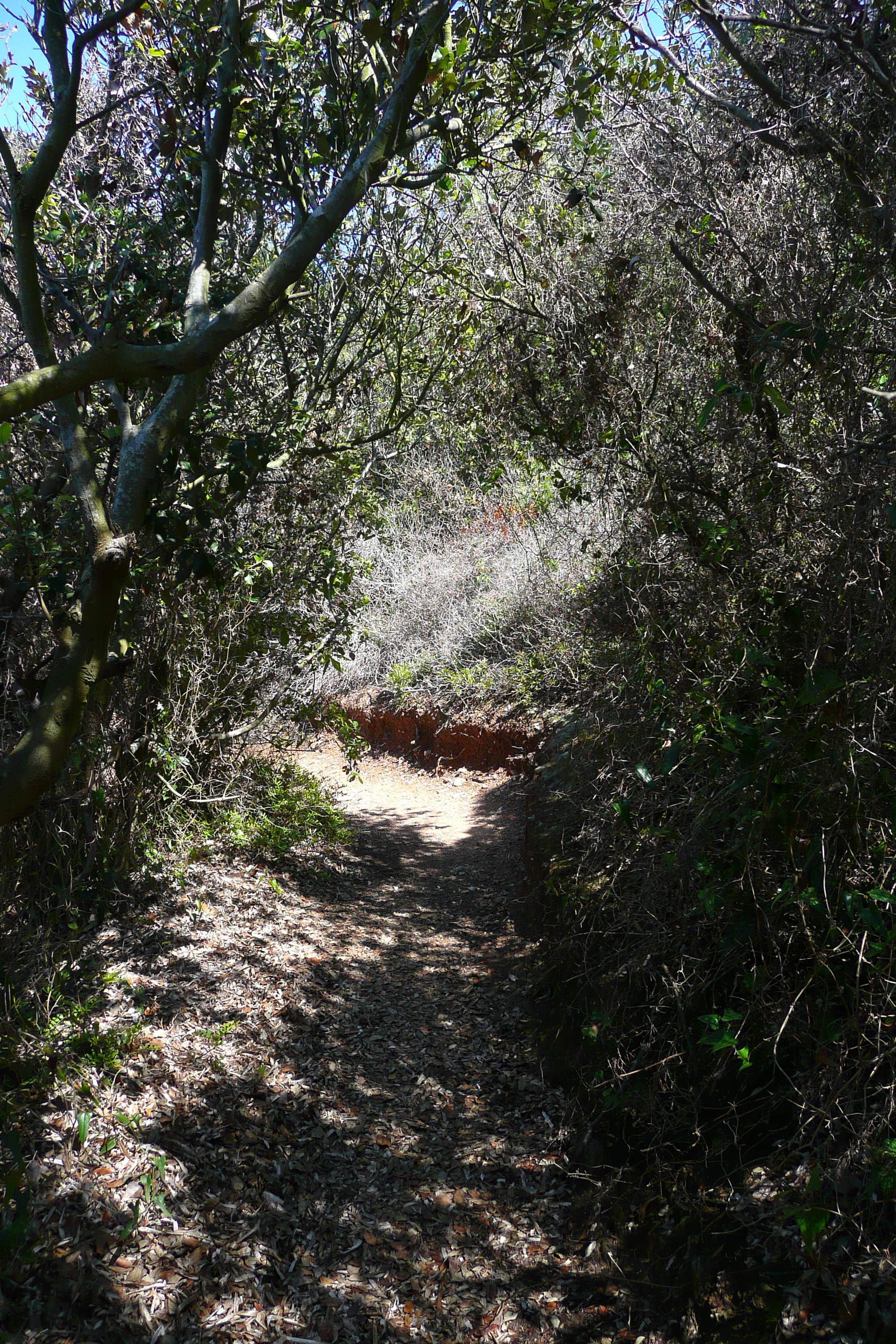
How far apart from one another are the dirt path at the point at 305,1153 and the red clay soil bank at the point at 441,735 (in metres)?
4.07

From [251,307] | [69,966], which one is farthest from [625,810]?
[69,966]

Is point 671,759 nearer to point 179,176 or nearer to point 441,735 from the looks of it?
point 179,176

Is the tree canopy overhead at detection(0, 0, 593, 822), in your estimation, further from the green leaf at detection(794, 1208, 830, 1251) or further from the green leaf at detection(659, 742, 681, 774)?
the green leaf at detection(794, 1208, 830, 1251)

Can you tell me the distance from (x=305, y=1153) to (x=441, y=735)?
7265 millimetres

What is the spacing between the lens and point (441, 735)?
34.7 ft

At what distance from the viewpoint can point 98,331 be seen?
12.5ft

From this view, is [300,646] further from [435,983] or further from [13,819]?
[13,819]

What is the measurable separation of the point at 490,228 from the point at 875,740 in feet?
17.0

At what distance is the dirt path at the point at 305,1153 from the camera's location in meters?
2.66

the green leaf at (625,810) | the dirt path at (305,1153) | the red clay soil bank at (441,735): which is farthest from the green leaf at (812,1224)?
the red clay soil bank at (441,735)

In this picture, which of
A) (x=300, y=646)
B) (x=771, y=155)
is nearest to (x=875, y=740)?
(x=771, y=155)

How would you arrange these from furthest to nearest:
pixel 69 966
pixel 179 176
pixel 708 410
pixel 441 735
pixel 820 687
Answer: pixel 441 735 → pixel 179 176 → pixel 69 966 → pixel 708 410 → pixel 820 687

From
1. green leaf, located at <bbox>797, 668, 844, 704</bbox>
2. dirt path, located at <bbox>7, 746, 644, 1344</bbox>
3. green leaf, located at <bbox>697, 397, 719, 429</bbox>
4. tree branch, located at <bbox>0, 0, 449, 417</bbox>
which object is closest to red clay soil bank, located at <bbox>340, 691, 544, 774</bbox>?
dirt path, located at <bbox>7, 746, 644, 1344</bbox>

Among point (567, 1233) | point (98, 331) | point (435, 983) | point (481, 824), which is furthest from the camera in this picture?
point (481, 824)
